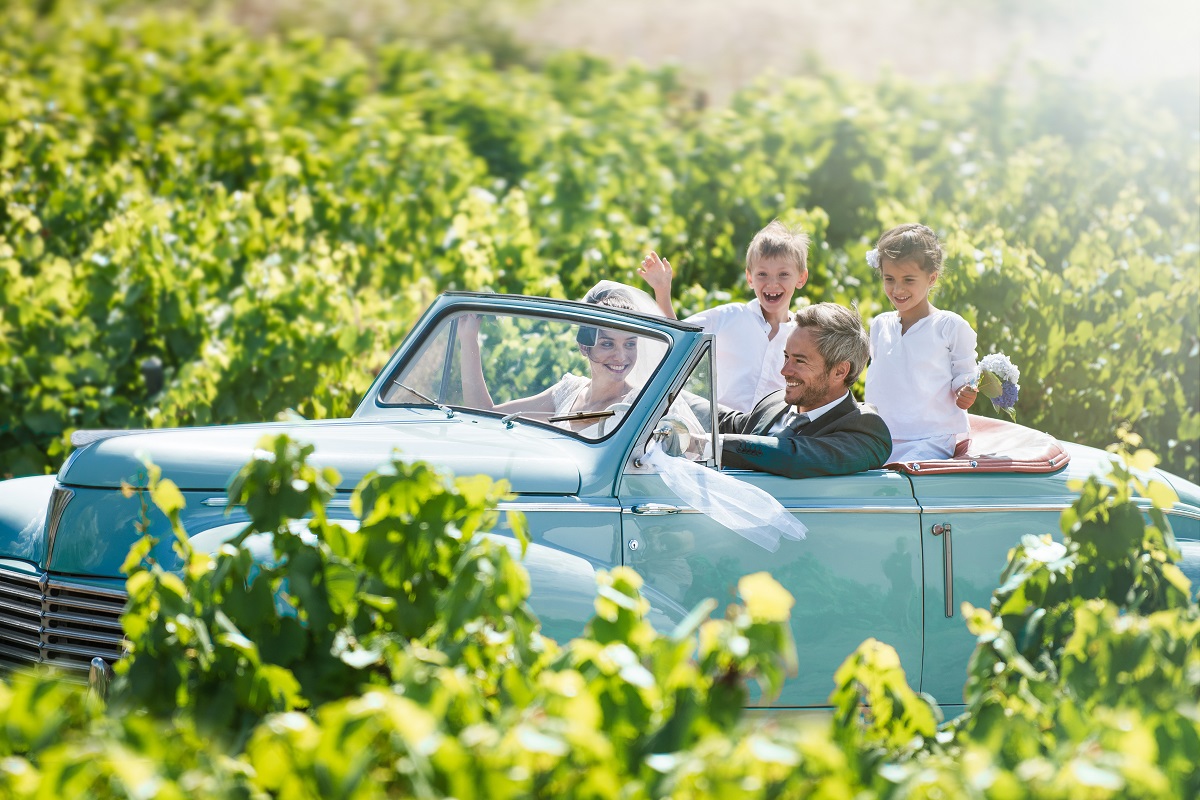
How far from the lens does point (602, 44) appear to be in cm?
1845

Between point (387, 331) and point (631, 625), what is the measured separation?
5.30 meters

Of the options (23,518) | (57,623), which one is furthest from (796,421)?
(23,518)

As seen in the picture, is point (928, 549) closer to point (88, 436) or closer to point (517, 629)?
point (517, 629)

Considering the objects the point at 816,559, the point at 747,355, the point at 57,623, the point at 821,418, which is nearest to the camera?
the point at 57,623

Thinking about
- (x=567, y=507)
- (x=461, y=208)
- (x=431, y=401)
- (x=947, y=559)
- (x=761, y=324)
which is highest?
(x=461, y=208)

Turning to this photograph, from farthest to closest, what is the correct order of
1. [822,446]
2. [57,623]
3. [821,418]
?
[821,418]
[822,446]
[57,623]

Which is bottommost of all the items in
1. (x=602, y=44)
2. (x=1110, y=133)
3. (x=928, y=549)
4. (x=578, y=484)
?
(x=928, y=549)

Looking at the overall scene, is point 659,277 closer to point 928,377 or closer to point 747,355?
point 747,355

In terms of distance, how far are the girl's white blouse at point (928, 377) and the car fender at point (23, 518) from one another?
2.78 metres

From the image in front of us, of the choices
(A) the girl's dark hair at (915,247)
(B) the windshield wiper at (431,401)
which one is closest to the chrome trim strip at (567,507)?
(B) the windshield wiper at (431,401)

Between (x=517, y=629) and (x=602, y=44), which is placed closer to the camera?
(x=517, y=629)

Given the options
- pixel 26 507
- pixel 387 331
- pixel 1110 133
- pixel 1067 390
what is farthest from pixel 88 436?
pixel 1110 133

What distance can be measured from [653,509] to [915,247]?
1.46 m

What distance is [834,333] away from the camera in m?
4.23
